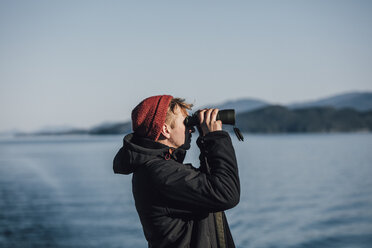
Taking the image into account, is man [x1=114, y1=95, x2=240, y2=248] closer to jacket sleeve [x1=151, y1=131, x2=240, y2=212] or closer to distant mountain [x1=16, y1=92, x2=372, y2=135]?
jacket sleeve [x1=151, y1=131, x2=240, y2=212]

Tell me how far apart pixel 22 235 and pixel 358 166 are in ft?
87.8

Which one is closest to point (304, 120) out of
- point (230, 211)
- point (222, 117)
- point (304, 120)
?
point (304, 120)

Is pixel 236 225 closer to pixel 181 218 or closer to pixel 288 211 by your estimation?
pixel 288 211

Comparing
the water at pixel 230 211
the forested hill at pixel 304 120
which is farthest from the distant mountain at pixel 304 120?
the water at pixel 230 211

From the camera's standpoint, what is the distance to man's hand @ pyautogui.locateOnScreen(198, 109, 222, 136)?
1582 millimetres

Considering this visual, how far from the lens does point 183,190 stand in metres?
1.48

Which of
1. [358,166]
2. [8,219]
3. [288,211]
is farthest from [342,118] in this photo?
[8,219]

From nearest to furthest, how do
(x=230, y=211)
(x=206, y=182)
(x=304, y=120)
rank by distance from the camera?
(x=206, y=182), (x=230, y=211), (x=304, y=120)

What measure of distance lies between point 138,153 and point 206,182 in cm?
30

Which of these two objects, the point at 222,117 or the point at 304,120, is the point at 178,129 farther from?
the point at 304,120

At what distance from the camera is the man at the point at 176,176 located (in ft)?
4.86

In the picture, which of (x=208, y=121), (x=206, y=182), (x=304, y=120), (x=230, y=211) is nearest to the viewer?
(x=206, y=182)

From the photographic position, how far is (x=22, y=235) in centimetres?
1007

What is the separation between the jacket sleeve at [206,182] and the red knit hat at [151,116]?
5.4 inches
